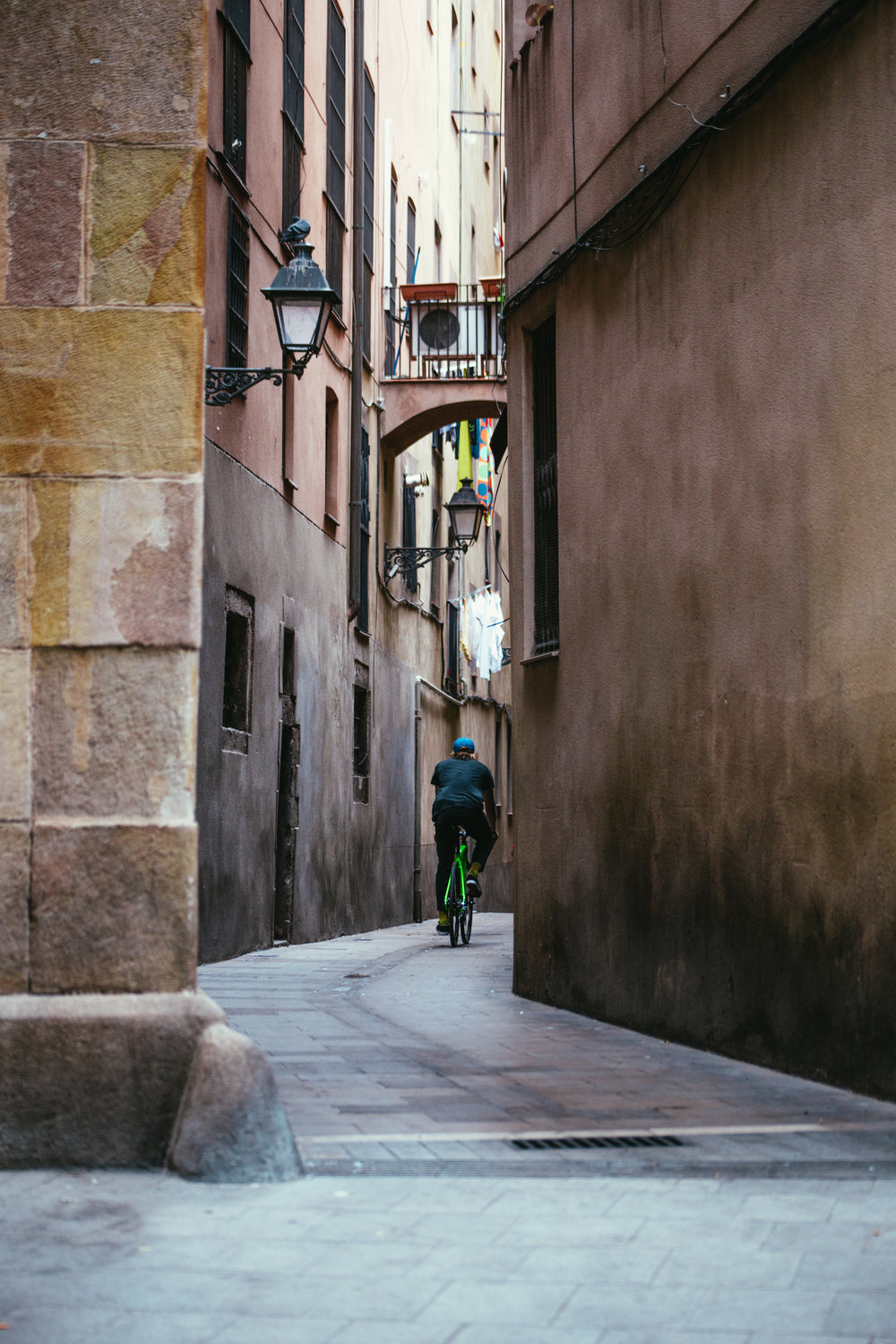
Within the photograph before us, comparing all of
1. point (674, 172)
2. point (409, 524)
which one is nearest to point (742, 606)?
point (674, 172)

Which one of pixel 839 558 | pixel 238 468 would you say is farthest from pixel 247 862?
pixel 839 558

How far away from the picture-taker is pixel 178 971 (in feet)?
16.9

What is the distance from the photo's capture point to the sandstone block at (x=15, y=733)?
5.18m

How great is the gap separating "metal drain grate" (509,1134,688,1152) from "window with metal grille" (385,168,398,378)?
54.2ft

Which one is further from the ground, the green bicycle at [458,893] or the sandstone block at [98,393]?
Answer: the sandstone block at [98,393]

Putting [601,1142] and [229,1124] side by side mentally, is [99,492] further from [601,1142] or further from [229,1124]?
[601,1142]

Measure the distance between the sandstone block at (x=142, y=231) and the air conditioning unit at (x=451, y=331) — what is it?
15.5m

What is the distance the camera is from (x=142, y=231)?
539 centimetres

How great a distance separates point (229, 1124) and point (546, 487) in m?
6.47

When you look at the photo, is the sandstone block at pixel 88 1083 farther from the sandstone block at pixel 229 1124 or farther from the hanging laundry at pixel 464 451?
the hanging laundry at pixel 464 451

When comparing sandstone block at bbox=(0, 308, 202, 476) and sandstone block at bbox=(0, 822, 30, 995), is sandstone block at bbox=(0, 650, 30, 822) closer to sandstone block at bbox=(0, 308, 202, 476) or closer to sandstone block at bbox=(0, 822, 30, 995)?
sandstone block at bbox=(0, 822, 30, 995)

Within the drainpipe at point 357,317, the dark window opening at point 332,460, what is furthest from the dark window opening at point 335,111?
the dark window opening at point 332,460

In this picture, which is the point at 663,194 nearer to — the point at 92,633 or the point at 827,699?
the point at 827,699

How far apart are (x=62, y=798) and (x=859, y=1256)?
2.70 metres
